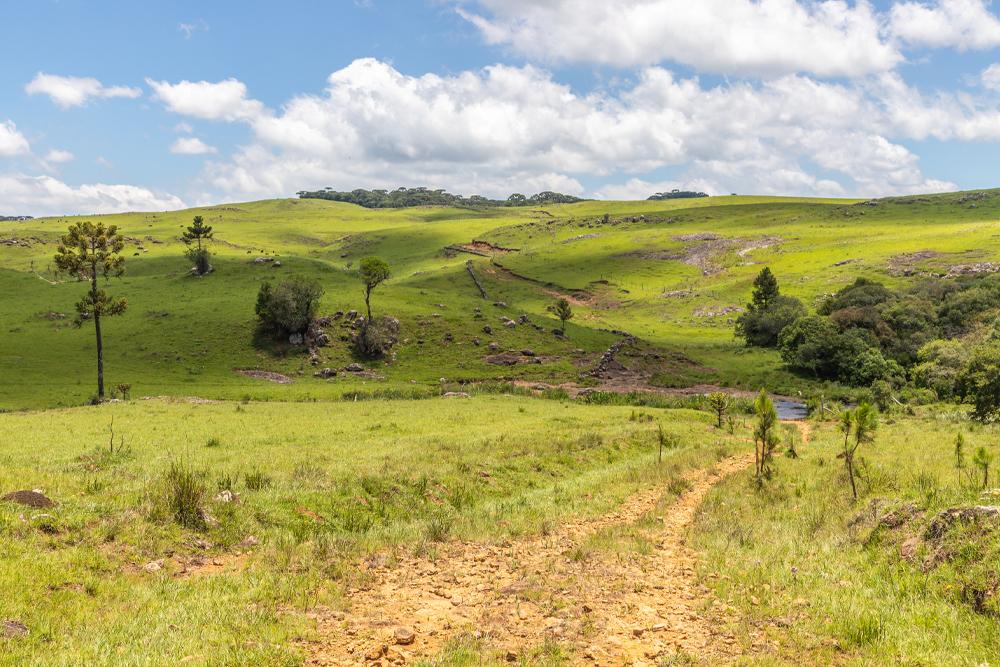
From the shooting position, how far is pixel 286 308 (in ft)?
233

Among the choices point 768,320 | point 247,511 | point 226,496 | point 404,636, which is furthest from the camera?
point 768,320

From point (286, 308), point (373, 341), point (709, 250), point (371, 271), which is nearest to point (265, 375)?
point (286, 308)

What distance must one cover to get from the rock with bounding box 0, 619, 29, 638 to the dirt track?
13.9 ft

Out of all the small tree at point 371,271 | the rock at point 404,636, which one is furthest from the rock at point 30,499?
the small tree at point 371,271

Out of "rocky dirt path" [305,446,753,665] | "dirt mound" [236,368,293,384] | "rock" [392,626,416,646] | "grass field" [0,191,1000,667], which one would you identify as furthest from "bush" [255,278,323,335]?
"rock" [392,626,416,646]

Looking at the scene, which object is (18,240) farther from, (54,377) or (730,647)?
(730,647)

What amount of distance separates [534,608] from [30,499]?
454 inches

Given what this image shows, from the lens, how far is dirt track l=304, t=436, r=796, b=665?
8828 mm

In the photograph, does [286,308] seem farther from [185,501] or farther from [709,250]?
[709,250]

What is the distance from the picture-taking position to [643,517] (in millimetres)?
17062

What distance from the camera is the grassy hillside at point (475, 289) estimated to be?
2574 inches

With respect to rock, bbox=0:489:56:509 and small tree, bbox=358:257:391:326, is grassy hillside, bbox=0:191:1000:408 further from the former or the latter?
rock, bbox=0:489:56:509

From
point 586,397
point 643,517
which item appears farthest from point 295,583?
point 586,397

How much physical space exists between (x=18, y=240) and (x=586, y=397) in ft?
504
